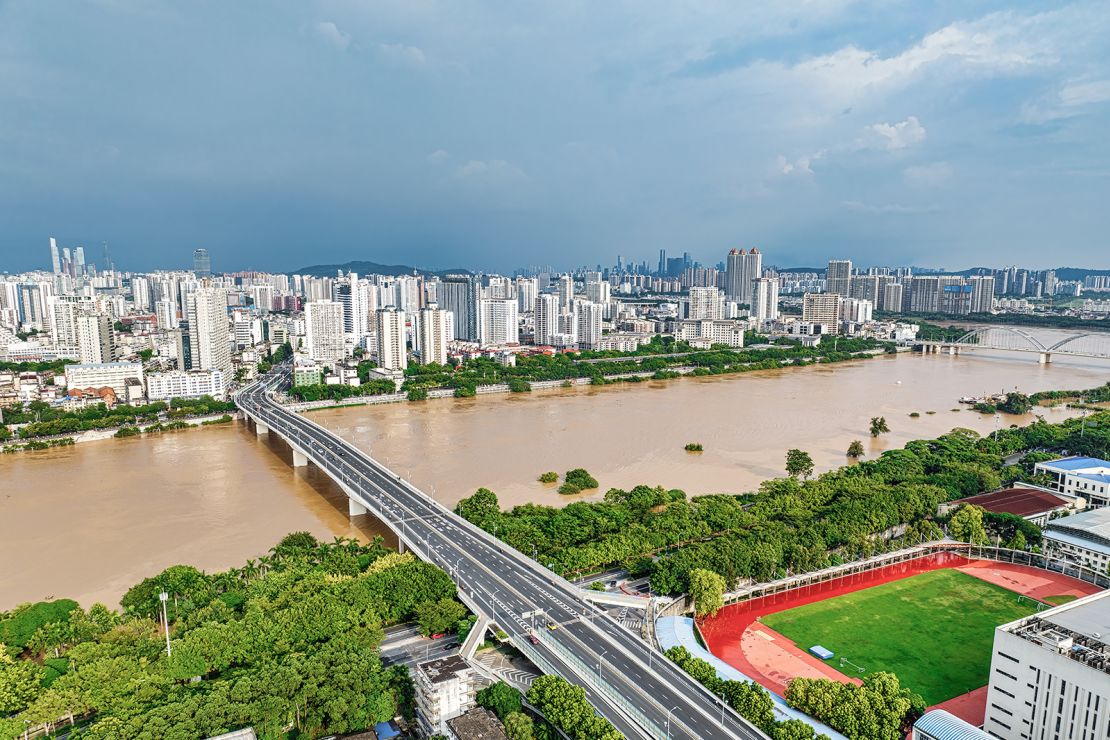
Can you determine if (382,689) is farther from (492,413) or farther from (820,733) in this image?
(492,413)

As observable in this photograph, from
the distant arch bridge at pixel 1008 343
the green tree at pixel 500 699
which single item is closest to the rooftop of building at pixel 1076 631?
the green tree at pixel 500 699

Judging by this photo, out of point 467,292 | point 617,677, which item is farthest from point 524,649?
point 467,292

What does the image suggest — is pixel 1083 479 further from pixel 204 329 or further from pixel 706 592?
pixel 204 329

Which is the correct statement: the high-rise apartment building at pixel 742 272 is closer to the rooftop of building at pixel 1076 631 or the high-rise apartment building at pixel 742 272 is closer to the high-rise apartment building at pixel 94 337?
the high-rise apartment building at pixel 94 337

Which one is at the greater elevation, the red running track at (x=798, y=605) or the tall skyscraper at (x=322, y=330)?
the tall skyscraper at (x=322, y=330)

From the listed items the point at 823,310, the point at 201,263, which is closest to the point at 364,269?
the point at 201,263

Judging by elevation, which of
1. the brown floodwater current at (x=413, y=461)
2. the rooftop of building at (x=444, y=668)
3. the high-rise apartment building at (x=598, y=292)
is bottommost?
the brown floodwater current at (x=413, y=461)

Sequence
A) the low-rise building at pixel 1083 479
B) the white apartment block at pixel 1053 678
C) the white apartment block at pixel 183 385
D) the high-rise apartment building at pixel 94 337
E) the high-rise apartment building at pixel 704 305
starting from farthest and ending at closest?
the high-rise apartment building at pixel 704 305 → the high-rise apartment building at pixel 94 337 → the white apartment block at pixel 183 385 → the low-rise building at pixel 1083 479 → the white apartment block at pixel 1053 678
